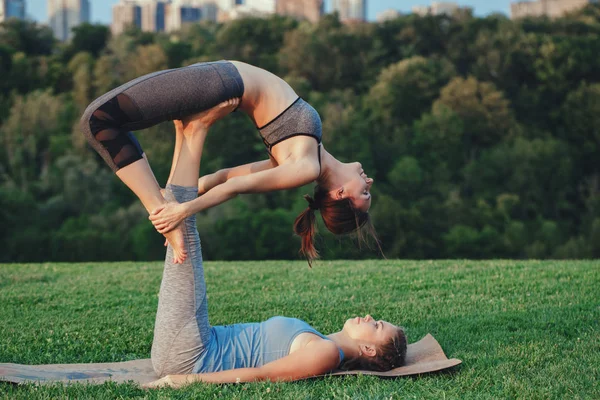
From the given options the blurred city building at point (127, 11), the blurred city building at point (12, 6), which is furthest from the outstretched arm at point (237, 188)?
the blurred city building at point (127, 11)

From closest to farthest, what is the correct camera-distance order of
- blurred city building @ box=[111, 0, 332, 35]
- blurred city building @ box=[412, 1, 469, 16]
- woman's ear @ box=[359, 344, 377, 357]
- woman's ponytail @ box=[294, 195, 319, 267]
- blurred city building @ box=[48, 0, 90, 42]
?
woman's ear @ box=[359, 344, 377, 357] < woman's ponytail @ box=[294, 195, 319, 267] < blurred city building @ box=[412, 1, 469, 16] < blurred city building @ box=[111, 0, 332, 35] < blurred city building @ box=[48, 0, 90, 42]

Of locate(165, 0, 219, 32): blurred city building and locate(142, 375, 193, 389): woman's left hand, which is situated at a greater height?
locate(142, 375, 193, 389): woman's left hand

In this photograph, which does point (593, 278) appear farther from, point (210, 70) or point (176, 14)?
point (176, 14)

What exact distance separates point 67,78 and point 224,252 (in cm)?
2150

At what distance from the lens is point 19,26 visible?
49844mm

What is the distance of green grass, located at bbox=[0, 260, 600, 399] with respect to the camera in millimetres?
4254

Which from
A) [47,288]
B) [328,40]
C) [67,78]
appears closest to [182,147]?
[47,288]

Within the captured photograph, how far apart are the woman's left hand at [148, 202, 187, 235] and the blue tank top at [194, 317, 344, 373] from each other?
0.67m

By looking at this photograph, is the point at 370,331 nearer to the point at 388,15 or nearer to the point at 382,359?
the point at 382,359

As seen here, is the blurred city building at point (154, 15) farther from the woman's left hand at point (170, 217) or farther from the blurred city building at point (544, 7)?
the woman's left hand at point (170, 217)

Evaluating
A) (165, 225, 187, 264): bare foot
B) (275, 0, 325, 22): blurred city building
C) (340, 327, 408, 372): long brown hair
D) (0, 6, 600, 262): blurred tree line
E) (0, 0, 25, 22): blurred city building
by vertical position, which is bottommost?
(0, 6, 600, 262): blurred tree line

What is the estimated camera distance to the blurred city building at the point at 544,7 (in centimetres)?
5766

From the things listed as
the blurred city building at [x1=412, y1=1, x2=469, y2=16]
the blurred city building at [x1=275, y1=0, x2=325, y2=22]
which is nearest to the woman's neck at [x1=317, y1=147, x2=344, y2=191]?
the blurred city building at [x1=412, y1=1, x2=469, y2=16]

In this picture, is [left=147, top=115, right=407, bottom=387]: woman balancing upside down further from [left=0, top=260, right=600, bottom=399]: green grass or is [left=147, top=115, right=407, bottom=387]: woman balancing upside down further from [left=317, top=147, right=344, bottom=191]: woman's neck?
[left=317, top=147, right=344, bottom=191]: woman's neck
